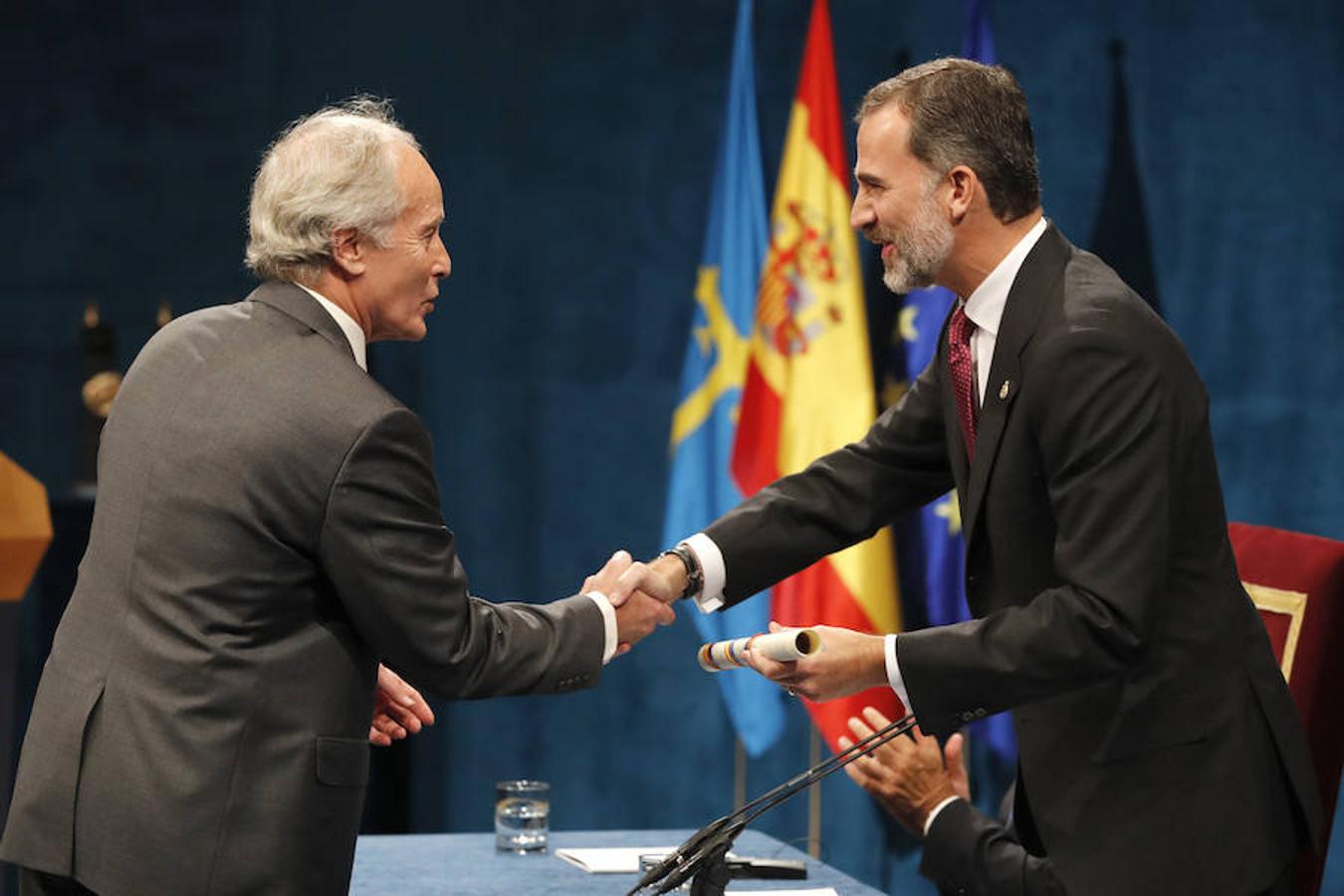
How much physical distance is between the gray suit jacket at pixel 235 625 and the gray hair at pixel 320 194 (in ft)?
0.52

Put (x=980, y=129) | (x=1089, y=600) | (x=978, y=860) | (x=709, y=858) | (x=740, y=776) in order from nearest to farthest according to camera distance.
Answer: (x=709, y=858) → (x=1089, y=600) → (x=980, y=129) → (x=978, y=860) → (x=740, y=776)

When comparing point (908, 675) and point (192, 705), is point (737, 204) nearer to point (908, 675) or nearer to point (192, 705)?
point (908, 675)

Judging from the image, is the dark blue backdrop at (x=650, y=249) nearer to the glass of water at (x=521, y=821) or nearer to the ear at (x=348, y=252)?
the glass of water at (x=521, y=821)

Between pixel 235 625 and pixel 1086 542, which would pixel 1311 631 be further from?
pixel 235 625

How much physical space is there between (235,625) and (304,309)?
1.54 ft

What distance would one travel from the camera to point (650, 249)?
5.99 metres

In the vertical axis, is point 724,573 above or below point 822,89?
below

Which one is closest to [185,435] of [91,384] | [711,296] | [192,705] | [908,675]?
[192,705]

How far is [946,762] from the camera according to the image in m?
3.12

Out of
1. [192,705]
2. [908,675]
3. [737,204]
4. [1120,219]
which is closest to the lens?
[192,705]

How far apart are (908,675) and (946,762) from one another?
0.70 m

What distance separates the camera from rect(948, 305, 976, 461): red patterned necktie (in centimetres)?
275

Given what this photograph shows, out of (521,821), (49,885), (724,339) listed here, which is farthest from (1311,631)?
(724,339)

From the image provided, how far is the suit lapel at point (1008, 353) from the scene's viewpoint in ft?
8.32
